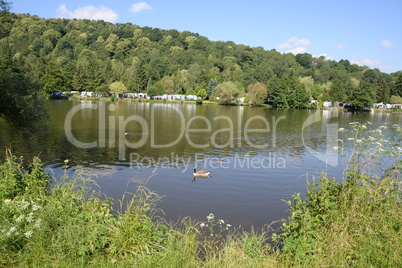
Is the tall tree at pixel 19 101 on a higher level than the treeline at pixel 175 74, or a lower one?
lower

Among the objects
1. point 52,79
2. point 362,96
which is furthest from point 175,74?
point 362,96

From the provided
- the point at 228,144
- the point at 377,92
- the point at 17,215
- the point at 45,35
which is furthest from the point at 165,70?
the point at 17,215

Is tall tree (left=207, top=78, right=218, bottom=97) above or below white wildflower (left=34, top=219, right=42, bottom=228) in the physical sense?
above

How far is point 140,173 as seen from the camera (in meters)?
17.3

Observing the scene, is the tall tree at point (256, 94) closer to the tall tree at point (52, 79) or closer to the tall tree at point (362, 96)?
the tall tree at point (362, 96)

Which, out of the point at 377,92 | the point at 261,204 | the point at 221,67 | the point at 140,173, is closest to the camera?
the point at 261,204

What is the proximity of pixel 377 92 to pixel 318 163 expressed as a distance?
368 ft

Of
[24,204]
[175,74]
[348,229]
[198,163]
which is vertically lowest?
[198,163]

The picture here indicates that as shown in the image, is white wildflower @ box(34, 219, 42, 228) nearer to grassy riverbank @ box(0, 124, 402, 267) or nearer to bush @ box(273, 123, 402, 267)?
grassy riverbank @ box(0, 124, 402, 267)

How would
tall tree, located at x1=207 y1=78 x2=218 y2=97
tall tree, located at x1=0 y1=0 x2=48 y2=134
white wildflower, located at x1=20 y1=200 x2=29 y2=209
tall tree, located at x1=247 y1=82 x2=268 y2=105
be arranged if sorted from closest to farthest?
white wildflower, located at x1=20 y1=200 x2=29 y2=209, tall tree, located at x1=0 y1=0 x2=48 y2=134, tall tree, located at x1=247 y1=82 x2=268 y2=105, tall tree, located at x1=207 y1=78 x2=218 y2=97

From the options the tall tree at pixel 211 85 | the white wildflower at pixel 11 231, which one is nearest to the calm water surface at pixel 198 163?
the white wildflower at pixel 11 231

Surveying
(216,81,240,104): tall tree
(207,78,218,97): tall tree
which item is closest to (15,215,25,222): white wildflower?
(216,81,240,104): tall tree

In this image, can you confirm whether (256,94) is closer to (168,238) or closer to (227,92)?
(227,92)

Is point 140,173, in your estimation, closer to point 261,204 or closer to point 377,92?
point 261,204
